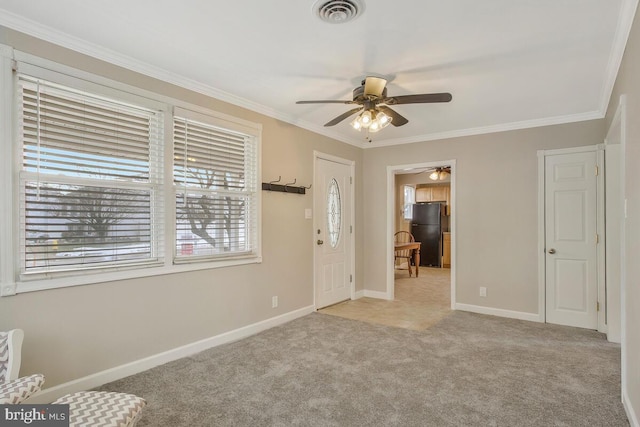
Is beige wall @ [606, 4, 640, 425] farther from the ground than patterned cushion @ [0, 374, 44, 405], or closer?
farther from the ground

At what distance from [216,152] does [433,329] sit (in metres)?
2.93

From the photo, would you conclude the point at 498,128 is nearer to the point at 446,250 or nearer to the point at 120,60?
the point at 120,60

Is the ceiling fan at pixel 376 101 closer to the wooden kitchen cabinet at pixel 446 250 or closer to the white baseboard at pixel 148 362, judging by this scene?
the white baseboard at pixel 148 362

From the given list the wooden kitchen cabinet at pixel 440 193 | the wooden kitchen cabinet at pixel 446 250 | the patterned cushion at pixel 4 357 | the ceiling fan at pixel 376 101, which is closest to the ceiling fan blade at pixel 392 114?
the ceiling fan at pixel 376 101

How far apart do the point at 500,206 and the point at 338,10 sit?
11.1 ft

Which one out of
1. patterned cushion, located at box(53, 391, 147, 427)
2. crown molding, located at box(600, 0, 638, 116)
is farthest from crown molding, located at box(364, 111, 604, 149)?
patterned cushion, located at box(53, 391, 147, 427)

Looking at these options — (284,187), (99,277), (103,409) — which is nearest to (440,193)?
(284,187)

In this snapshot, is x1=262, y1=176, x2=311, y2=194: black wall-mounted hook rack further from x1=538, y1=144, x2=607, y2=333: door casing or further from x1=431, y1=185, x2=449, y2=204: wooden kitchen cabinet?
x1=431, y1=185, x2=449, y2=204: wooden kitchen cabinet

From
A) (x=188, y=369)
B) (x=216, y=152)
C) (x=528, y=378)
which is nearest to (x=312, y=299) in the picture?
(x=188, y=369)

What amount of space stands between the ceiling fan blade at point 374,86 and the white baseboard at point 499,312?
313 cm

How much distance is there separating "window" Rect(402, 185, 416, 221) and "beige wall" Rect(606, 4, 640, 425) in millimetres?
6959

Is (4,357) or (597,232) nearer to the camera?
(4,357)

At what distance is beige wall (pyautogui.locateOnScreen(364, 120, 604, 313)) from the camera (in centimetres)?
414

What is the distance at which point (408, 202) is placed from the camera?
9.39 meters
